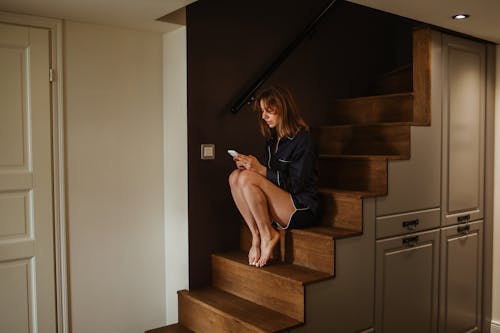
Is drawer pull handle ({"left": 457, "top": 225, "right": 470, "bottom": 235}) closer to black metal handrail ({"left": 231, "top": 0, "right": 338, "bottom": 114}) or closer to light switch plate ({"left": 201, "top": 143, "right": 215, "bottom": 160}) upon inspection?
black metal handrail ({"left": 231, "top": 0, "right": 338, "bottom": 114})

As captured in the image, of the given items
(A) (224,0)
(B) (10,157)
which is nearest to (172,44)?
(A) (224,0)

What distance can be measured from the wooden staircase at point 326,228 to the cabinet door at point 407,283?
0.36m

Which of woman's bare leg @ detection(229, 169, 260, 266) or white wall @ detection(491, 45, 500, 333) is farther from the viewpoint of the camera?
white wall @ detection(491, 45, 500, 333)

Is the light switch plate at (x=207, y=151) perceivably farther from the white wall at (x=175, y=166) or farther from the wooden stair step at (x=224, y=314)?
the wooden stair step at (x=224, y=314)

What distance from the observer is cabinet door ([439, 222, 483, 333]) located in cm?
352

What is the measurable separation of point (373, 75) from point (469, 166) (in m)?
0.98

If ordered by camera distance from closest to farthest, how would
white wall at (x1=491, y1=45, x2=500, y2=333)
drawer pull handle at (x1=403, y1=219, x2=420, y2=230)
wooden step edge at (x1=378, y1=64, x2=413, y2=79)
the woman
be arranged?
the woman, drawer pull handle at (x1=403, y1=219, x2=420, y2=230), wooden step edge at (x1=378, y1=64, x2=413, y2=79), white wall at (x1=491, y1=45, x2=500, y2=333)

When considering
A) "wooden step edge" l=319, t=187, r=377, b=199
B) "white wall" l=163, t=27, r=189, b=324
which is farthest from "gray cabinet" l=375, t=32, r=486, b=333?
"white wall" l=163, t=27, r=189, b=324

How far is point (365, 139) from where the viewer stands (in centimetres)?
348

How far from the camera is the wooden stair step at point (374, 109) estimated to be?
3.50 m

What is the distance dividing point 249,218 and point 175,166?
1.88ft

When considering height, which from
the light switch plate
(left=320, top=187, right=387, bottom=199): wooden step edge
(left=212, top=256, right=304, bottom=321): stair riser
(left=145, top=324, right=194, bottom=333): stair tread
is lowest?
(left=145, top=324, right=194, bottom=333): stair tread

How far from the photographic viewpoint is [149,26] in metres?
3.09

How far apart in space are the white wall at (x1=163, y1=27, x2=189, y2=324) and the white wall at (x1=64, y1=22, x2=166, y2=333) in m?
0.05
